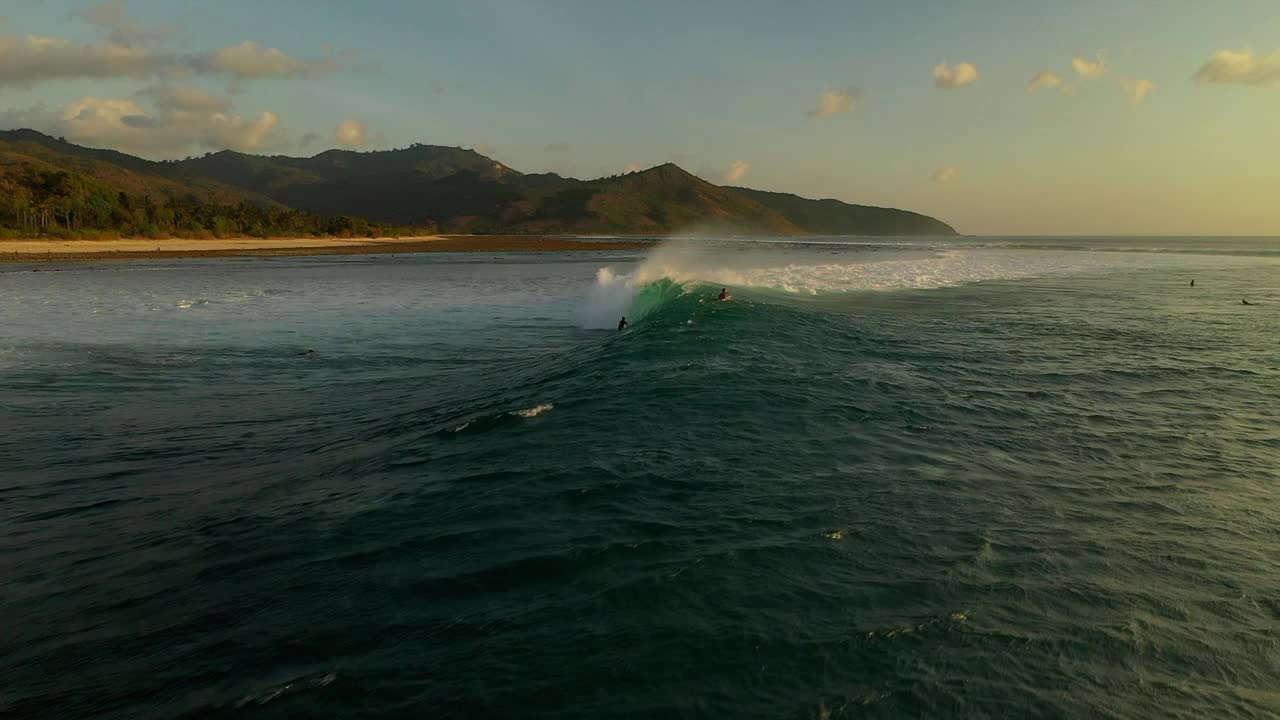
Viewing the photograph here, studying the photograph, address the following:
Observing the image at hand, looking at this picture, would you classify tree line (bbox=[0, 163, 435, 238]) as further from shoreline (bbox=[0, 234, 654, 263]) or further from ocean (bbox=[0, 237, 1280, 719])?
ocean (bbox=[0, 237, 1280, 719])

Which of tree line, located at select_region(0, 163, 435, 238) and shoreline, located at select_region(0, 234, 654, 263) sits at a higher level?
tree line, located at select_region(0, 163, 435, 238)

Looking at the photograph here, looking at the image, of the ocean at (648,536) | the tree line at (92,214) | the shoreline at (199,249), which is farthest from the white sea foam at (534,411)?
the tree line at (92,214)

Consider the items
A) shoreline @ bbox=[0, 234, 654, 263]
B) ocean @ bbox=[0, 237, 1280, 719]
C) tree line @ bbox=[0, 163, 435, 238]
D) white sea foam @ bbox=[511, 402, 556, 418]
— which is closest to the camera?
ocean @ bbox=[0, 237, 1280, 719]

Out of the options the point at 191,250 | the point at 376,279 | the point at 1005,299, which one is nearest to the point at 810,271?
the point at 1005,299

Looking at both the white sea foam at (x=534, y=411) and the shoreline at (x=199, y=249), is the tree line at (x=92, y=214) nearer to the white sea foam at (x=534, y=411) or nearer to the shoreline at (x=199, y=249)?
the shoreline at (x=199, y=249)

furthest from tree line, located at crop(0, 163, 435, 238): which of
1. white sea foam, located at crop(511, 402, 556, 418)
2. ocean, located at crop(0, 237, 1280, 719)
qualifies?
white sea foam, located at crop(511, 402, 556, 418)

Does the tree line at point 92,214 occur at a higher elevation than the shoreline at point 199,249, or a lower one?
higher

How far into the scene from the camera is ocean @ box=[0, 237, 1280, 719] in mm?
5562

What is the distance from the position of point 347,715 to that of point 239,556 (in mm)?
3553

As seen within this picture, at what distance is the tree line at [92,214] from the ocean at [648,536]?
307ft

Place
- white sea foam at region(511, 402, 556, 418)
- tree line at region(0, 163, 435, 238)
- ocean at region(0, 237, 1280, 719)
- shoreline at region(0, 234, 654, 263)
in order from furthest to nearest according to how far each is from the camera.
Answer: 1. tree line at region(0, 163, 435, 238)
2. shoreline at region(0, 234, 654, 263)
3. white sea foam at region(511, 402, 556, 418)
4. ocean at region(0, 237, 1280, 719)

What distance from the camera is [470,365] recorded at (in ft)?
66.7

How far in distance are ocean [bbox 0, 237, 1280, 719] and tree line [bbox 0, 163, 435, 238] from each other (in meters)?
93.6

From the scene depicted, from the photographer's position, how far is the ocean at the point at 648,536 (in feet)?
18.2
